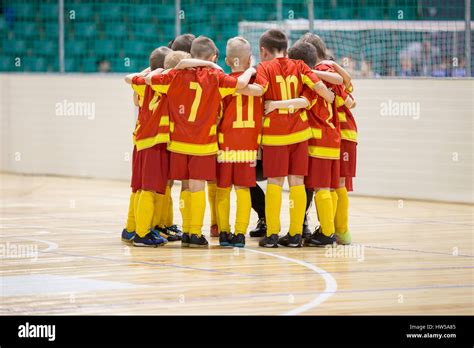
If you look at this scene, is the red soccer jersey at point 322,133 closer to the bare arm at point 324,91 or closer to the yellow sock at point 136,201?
the bare arm at point 324,91

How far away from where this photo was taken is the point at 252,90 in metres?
7.89

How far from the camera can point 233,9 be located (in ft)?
48.9

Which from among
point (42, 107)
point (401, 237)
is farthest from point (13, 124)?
point (401, 237)

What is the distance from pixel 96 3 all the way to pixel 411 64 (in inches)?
228

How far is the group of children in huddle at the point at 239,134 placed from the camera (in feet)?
26.1

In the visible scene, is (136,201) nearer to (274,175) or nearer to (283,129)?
(274,175)

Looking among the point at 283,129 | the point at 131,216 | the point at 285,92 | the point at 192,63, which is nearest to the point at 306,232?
the point at 283,129

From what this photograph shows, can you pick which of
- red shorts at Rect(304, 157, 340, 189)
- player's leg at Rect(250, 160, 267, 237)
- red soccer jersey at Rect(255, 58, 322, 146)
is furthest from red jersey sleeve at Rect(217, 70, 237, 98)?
player's leg at Rect(250, 160, 267, 237)

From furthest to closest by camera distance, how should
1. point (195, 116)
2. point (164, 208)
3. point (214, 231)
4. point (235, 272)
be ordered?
point (214, 231)
point (164, 208)
point (195, 116)
point (235, 272)

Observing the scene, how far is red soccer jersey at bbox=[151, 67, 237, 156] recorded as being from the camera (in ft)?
26.0

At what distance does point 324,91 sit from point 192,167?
1.14 metres

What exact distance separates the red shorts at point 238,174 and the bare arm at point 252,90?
21.1 inches

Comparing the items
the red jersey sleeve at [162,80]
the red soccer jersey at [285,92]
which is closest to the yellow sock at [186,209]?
the red soccer jersey at [285,92]
